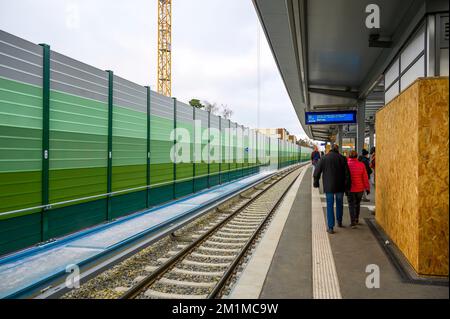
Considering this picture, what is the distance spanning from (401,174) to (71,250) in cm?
547

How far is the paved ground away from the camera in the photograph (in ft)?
12.5

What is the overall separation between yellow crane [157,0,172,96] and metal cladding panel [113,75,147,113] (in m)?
60.5

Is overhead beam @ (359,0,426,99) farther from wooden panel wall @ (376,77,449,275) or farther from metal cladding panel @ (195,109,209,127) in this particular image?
metal cladding panel @ (195,109,209,127)

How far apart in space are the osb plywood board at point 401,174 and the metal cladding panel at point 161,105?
6.22 metres

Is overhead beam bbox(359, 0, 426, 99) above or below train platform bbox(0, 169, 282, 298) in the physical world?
above

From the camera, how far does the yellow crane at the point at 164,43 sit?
67.6 metres

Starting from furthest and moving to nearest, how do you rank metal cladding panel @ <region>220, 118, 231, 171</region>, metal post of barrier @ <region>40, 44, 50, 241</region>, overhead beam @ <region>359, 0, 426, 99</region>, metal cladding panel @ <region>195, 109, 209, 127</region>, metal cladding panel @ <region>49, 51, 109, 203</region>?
1. metal cladding panel @ <region>220, 118, 231, 171</region>
2. metal cladding panel @ <region>195, 109, 209, 127</region>
3. metal cladding panel @ <region>49, 51, 109, 203</region>
4. metal post of barrier @ <region>40, 44, 50, 241</region>
5. overhead beam @ <region>359, 0, 426, 99</region>

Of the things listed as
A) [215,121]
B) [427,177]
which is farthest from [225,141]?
[427,177]

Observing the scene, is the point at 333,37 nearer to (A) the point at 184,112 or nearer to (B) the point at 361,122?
(A) the point at 184,112

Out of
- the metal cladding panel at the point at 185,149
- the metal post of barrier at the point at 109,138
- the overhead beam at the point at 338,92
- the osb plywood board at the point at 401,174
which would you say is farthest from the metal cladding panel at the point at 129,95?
the overhead beam at the point at 338,92

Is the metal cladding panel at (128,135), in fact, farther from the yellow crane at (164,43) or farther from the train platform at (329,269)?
the yellow crane at (164,43)

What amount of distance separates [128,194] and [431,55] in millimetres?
6945

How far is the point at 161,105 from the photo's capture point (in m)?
10.2

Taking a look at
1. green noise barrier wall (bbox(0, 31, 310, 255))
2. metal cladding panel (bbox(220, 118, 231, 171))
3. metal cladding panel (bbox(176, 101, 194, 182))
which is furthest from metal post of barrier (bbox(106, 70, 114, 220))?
metal cladding panel (bbox(220, 118, 231, 171))
